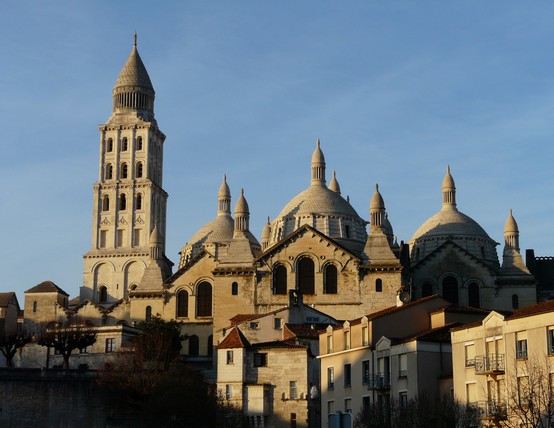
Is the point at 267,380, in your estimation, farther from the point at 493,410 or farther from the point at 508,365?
the point at 493,410

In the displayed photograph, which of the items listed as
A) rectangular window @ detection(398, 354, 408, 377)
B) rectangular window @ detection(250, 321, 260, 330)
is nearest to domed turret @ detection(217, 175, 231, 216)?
rectangular window @ detection(250, 321, 260, 330)

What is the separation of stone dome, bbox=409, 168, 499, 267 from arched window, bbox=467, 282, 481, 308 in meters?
3.63

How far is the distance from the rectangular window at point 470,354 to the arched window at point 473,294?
49724 mm

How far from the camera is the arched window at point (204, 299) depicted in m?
93.8

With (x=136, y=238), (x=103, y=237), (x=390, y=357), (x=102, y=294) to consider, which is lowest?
(x=390, y=357)

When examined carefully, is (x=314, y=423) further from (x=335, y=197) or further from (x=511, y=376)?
(x=335, y=197)

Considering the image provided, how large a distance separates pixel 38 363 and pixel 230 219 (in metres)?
29.0

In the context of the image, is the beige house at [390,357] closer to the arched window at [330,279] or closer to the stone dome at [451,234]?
the arched window at [330,279]

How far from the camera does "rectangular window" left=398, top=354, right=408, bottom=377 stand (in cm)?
4453

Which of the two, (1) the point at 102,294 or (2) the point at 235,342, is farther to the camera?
(1) the point at 102,294

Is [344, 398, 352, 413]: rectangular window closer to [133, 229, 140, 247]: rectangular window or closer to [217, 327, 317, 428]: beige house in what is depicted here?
[217, 327, 317, 428]: beige house

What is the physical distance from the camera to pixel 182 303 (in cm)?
9450

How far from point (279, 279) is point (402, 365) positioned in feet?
137

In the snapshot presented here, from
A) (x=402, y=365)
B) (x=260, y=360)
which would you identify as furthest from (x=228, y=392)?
(x=402, y=365)
